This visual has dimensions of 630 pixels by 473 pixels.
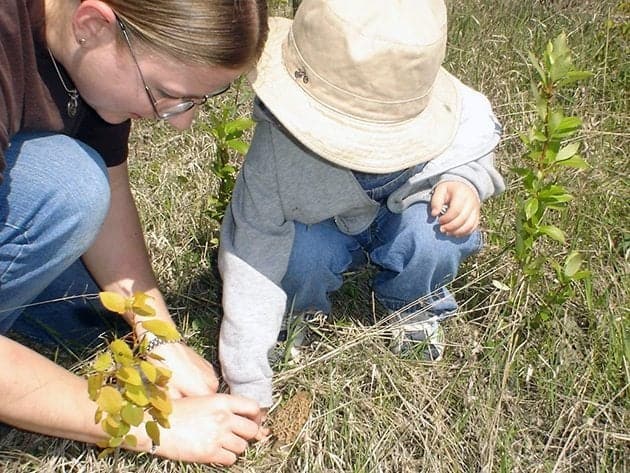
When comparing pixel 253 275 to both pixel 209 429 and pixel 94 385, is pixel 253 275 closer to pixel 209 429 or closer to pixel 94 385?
pixel 209 429

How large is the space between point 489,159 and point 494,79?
41.1 inches

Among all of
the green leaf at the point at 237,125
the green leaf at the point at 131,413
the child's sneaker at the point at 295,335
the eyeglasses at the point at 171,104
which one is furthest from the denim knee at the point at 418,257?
the green leaf at the point at 131,413

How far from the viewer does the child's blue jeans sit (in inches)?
76.2

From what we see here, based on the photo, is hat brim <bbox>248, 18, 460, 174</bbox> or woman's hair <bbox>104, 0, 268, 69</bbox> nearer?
woman's hair <bbox>104, 0, 268, 69</bbox>

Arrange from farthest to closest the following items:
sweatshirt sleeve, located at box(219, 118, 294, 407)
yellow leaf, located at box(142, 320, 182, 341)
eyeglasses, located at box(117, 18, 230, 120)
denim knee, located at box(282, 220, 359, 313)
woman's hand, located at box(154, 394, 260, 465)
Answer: denim knee, located at box(282, 220, 359, 313), sweatshirt sleeve, located at box(219, 118, 294, 407), woman's hand, located at box(154, 394, 260, 465), eyeglasses, located at box(117, 18, 230, 120), yellow leaf, located at box(142, 320, 182, 341)

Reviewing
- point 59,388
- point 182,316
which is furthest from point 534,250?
point 59,388

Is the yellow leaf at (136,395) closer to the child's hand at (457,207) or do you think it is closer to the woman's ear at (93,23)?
the woman's ear at (93,23)

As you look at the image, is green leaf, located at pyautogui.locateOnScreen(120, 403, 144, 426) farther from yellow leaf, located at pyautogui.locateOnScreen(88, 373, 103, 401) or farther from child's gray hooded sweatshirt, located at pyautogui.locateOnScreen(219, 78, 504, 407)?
child's gray hooded sweatshirt, located at pyautogui.locateOnScreen(219, 78, 504, 407)

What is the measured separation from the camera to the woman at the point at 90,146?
1.40 metres

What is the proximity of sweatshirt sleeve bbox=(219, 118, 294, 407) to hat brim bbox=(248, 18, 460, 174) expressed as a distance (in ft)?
0.62

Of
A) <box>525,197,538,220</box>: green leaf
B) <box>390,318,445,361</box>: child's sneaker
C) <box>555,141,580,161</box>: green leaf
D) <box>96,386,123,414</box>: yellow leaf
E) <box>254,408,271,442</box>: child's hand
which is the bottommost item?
<box>390,318,445,361</box>: child's sneaker

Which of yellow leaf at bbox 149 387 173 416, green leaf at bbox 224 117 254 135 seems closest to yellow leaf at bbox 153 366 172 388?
yellow leaf at bbox 149 387 173 416

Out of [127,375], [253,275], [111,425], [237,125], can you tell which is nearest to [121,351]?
[127,375]

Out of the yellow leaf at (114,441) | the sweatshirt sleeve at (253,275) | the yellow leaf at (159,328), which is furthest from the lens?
the sweatshirt sleeve at (253,275)
